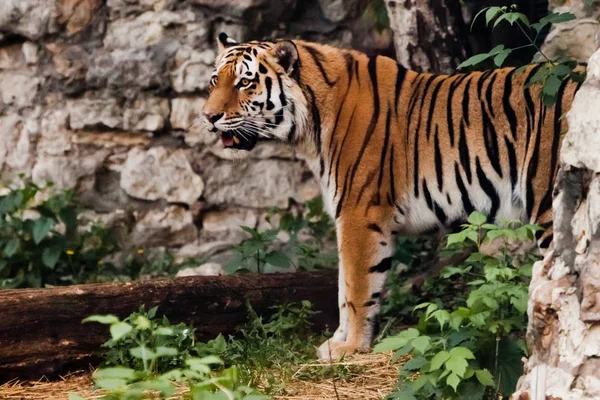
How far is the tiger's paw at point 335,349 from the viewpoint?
4.86 meters

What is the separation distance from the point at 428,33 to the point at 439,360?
3.34 metres

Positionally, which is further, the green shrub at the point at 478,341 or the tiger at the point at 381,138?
the tiger at the point at 381,138

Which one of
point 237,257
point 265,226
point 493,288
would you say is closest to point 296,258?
point 265,226

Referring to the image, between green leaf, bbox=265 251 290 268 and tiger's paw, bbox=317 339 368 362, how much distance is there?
75 centimetres

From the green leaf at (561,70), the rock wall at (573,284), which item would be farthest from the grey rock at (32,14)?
the rock wall at (573,284)

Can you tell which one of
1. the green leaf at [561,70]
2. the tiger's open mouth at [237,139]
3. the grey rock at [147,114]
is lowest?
the tiger's open mouth at [237,139]

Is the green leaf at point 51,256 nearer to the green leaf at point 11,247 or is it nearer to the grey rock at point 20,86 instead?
the green leaf at point 11,247

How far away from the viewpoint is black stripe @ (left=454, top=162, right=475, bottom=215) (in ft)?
16.0

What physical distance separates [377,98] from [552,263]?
2.44 m

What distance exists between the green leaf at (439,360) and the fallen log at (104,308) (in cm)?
202

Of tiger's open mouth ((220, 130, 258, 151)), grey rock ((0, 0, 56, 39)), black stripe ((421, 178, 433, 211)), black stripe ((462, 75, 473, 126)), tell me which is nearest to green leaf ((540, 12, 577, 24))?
black stripe ((462, 75, 473, 126))

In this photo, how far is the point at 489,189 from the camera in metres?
4.80

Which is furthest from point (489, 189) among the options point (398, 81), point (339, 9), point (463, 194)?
point (339, 9)

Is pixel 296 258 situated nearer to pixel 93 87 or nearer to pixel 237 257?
pixel 237 257
